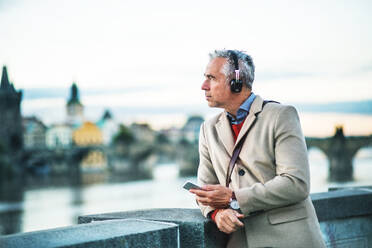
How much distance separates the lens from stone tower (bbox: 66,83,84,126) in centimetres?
6251

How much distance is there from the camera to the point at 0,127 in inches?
1612

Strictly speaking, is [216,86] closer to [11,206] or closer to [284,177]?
[284,177]

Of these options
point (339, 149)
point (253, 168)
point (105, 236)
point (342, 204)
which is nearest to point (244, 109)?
point (253, 168)

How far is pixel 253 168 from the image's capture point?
150cm

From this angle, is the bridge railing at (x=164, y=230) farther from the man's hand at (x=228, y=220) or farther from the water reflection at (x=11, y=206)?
the water reflection at (x=11, y=206)

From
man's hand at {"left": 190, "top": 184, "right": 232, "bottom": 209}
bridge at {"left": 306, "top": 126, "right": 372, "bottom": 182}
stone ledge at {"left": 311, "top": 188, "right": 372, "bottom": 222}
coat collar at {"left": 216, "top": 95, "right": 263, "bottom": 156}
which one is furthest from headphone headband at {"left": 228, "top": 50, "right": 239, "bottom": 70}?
bridge at {"left": 306, "top": 126, "right": 372, "bottom": 182}

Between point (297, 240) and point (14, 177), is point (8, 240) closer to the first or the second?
point (297, 240)

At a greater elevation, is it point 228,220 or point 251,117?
point 251,117

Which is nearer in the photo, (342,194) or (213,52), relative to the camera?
(213,52)

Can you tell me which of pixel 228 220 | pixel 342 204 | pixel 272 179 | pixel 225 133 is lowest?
pixel 342 204

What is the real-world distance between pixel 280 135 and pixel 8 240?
717 millimetres

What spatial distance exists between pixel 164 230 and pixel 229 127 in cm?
35

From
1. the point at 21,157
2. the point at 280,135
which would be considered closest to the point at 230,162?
the point at 280,135

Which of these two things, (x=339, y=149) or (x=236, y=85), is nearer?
(x=236, y=85)
